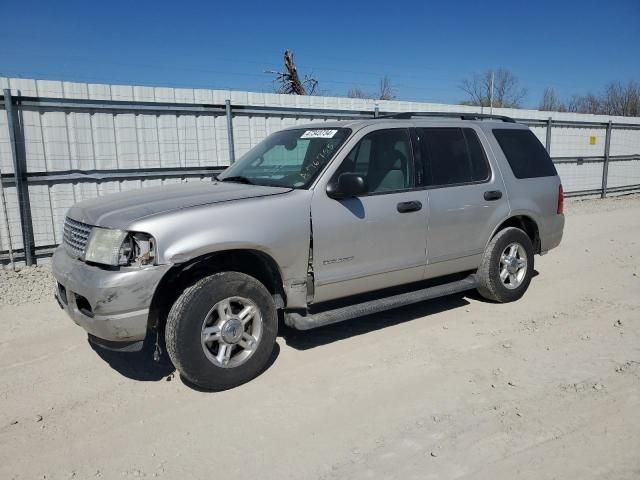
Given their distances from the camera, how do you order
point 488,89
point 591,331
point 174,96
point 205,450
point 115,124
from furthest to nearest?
point 488,89
point 174,96
point 115,124
point 591,331
point 205,450

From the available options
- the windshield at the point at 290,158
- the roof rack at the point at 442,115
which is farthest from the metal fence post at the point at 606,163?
the windshield at the point at 290,158

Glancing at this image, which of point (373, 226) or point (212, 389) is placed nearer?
point (212, 389)

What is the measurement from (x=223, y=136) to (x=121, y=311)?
6201 mm

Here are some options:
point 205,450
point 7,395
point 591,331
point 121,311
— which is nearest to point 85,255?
point 121,311

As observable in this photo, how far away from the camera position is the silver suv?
3.58m

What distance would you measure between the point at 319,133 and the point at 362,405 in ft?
8.03

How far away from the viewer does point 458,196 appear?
5.14 metres

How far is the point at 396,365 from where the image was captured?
4.27m

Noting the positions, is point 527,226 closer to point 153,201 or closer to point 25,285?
point 153,201

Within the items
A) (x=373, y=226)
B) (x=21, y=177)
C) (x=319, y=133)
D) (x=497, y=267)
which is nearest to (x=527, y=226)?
(x=497, y=267)

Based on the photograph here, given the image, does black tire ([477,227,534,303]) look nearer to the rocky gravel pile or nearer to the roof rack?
the roof rack

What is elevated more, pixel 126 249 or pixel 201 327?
pixel 126 249

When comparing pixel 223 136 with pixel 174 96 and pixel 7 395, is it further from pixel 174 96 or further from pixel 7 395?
pixel 7 395

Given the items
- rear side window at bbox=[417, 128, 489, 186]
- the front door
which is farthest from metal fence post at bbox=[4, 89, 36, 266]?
rear side window at bbox=[417, 128, 489, 186]
